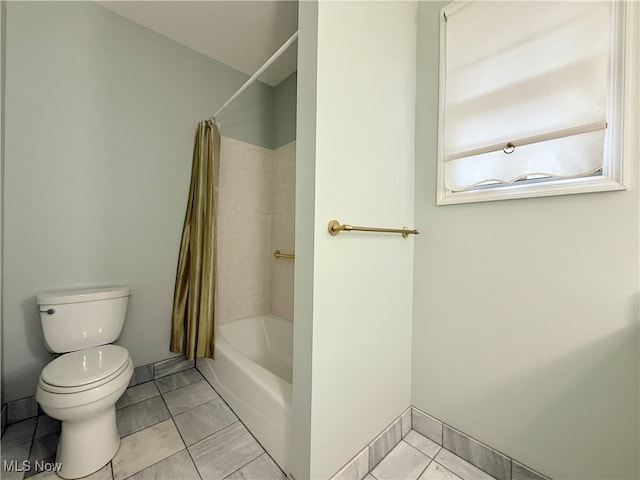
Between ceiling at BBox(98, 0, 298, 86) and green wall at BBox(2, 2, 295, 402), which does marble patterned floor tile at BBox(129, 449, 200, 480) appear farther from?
ceiling at BBox(98, 0, 298, 86)

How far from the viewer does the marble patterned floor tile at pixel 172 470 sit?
42.0 inches

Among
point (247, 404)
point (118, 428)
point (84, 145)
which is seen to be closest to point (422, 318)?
point (247, 404)

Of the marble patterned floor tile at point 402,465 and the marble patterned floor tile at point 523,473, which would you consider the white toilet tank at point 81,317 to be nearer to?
the marble patterned floor tile at point 402,465

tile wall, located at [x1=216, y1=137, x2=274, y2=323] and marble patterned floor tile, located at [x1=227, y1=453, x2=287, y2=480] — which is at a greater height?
tile wall, located at [x1=216, y1=137, x2=274, y2=323]

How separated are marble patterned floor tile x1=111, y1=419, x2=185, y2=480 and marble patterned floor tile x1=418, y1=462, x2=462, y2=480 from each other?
114 centimetres

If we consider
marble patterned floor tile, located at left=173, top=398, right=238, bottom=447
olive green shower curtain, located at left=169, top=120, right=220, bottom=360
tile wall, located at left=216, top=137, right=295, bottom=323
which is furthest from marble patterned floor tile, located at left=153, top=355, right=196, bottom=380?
marble patterned floor tile, located at left=173, top=398, right=238, bottom=447

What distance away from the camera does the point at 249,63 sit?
2.07 metres

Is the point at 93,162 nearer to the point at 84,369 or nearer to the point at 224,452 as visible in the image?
the point at 84,369

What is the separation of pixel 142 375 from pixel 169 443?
0.70 meters

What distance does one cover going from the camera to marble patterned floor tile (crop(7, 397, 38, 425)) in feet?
4.38

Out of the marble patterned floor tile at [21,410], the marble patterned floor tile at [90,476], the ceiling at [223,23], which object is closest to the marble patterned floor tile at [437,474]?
the marble patterned floor tile at [90,476]

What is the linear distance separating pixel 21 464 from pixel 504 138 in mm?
2558

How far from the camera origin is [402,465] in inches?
45.8

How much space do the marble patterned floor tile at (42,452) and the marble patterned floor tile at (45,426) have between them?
31 mm
